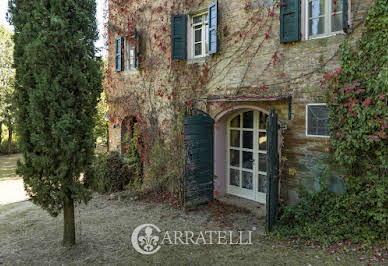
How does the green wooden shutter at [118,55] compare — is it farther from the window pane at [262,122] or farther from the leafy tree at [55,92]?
the window pane at [262,122]

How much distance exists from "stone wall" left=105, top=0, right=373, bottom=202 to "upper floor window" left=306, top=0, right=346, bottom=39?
0.24 m

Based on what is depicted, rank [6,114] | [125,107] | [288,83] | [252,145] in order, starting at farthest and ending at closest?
[6,114] < [125,107] < [252,145] < [288,83]

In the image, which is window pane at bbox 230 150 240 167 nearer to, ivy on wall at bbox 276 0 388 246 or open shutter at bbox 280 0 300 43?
ivy on wall at bbox 276 0 388 246

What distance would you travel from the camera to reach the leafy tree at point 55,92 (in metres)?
4.77

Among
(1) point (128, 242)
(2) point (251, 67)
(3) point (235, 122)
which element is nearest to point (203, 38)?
(2) point (251, 67)

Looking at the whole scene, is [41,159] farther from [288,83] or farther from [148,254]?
[288,83]

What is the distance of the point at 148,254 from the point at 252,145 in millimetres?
3831

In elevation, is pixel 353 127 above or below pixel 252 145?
above

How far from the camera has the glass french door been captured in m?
7.61

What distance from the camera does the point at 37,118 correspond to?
→ 15.7 ft

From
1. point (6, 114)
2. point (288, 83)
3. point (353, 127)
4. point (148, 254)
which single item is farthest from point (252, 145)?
point (6, 114)

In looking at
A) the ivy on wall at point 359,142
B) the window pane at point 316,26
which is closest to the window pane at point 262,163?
the ivy on wall at point 359,142

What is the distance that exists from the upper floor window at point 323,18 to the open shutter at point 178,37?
3.58 meters

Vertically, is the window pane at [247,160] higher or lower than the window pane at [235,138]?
lower
